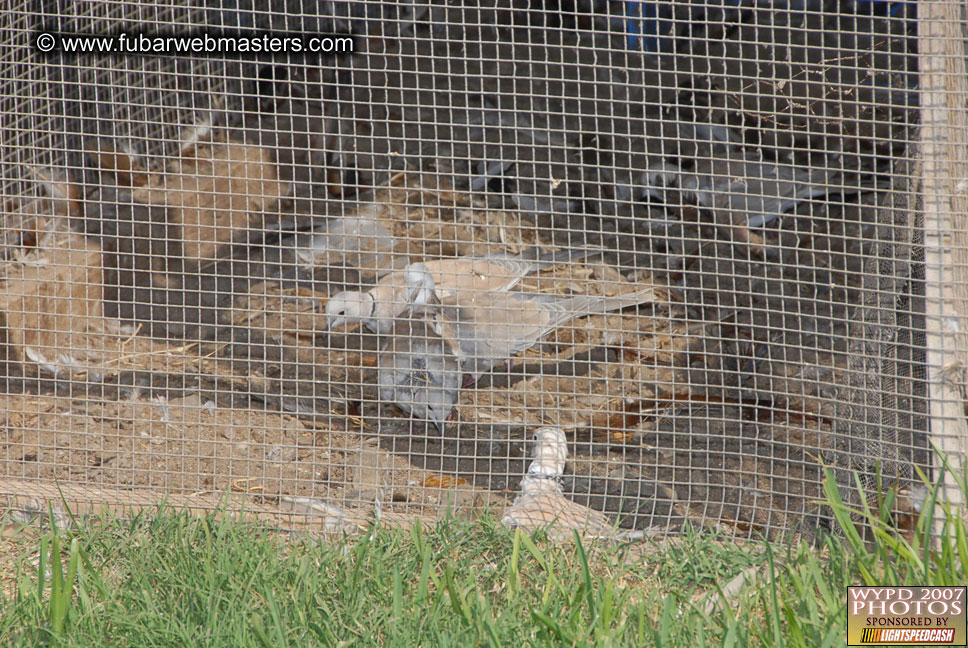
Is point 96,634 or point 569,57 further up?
point 569,57

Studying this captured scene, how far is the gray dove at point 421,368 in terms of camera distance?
2127 mm

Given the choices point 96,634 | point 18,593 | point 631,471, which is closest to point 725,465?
point 631,471

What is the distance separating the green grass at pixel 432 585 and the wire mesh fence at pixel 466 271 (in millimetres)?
147

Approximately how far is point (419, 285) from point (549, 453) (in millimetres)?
584

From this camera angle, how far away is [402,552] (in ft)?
5.70

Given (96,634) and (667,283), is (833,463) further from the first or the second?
(96,634)

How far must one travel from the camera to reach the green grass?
1.46m

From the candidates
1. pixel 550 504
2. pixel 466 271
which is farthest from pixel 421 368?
pixel 550 504

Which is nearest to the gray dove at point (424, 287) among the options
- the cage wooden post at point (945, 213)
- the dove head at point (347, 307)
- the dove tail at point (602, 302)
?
the dove head at point (347, 307)

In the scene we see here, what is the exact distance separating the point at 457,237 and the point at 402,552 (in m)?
1.03

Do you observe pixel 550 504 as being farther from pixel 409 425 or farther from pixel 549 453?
pixel 409 425

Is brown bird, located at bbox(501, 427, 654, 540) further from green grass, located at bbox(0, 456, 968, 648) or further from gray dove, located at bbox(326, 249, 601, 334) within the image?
gray dove, located at bbox(326, 249, 601, 334)

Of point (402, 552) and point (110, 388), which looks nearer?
point (402, 552)

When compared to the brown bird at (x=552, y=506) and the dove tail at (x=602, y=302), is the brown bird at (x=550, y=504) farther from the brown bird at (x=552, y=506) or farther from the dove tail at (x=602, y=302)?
the dove tail at (x=602, y=302)
